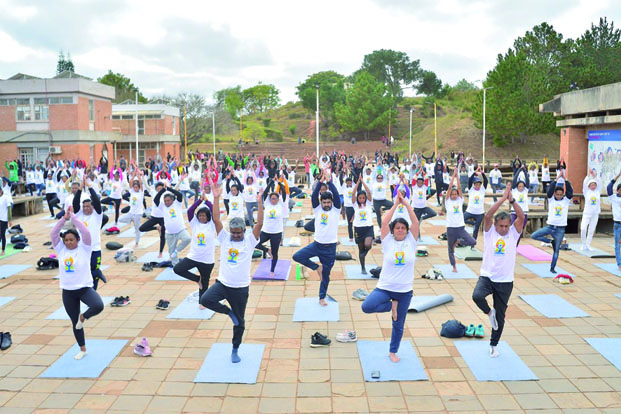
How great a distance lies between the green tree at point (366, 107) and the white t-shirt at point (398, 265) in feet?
213

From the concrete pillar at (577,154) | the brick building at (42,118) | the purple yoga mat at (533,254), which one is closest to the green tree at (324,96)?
the brick building at (42,118)

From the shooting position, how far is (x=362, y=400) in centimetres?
625

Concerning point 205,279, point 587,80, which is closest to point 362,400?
point 205,279

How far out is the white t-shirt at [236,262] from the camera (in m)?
6.98

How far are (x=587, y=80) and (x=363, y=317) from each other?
43.4 metres

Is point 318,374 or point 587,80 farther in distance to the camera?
point 587,80

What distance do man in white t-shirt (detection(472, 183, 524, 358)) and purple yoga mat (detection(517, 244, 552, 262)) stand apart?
6.55m

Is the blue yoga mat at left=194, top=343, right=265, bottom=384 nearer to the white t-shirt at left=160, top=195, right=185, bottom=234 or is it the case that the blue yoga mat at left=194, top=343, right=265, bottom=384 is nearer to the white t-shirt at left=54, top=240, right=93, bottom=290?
the white t-shirt at left=54, top=240, right=93, bottom=290

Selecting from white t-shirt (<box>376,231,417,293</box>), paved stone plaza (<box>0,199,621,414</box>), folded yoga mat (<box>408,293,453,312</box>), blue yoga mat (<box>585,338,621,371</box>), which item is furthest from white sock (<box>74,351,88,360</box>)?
blue yoga mat (<box>585,338,621,371</box>)

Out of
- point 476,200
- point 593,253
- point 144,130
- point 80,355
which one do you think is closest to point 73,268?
point 80,355

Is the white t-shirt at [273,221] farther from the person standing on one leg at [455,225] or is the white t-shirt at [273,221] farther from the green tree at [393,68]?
the green tree at [393,68]

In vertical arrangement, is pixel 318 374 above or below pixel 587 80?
below

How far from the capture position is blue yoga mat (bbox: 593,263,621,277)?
38.6 feet

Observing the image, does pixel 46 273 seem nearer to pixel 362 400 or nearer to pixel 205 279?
pixel 205 279
